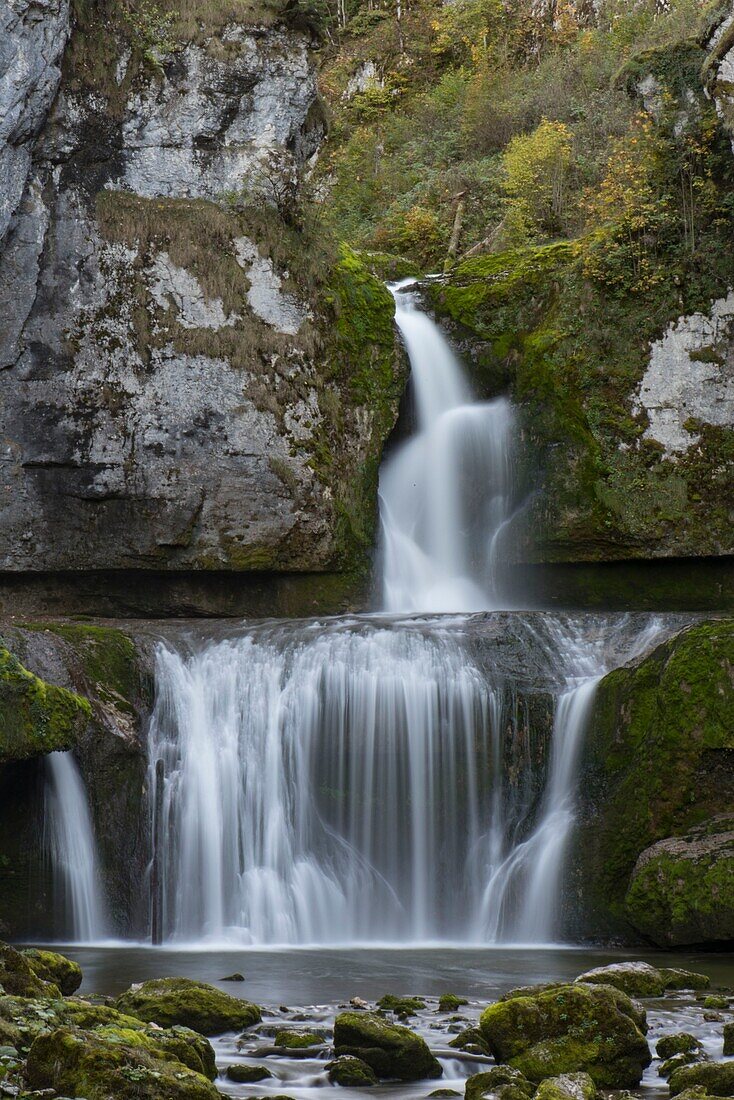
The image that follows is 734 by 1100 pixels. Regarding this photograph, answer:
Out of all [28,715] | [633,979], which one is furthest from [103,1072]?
[28,715]

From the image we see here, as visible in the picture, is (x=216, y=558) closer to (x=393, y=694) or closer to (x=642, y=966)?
(x=393, y=694)

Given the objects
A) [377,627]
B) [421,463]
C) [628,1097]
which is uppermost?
[421,463]

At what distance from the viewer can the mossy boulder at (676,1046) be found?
19.4 feet

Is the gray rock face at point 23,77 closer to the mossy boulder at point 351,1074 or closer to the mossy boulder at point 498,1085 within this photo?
the mossy boulder at point 351,1074

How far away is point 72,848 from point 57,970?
4.02 metres

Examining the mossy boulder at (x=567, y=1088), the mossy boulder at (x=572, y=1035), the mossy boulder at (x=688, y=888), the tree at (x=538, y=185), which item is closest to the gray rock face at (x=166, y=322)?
the mossy boulder at (x=688, y=888)

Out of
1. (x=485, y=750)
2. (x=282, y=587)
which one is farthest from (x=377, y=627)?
(x=282, y=587)

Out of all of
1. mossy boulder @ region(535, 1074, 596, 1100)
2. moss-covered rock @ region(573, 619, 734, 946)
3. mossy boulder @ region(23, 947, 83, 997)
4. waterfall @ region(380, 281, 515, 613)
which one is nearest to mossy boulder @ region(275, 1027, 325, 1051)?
mossy boulder @ region(535, 1074, 596, 1100)

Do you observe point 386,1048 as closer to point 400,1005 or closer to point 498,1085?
point 498,1085

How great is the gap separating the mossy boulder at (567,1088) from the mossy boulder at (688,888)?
467 cm

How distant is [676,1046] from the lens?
5926 millimetres

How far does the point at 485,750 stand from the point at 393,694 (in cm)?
110

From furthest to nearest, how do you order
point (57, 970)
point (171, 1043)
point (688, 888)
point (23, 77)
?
1. point (23, 77)
2. point (688, 888)
3. point (57, 970)
4. point (171, 1043)

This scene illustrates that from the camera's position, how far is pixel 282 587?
49.2 ft
